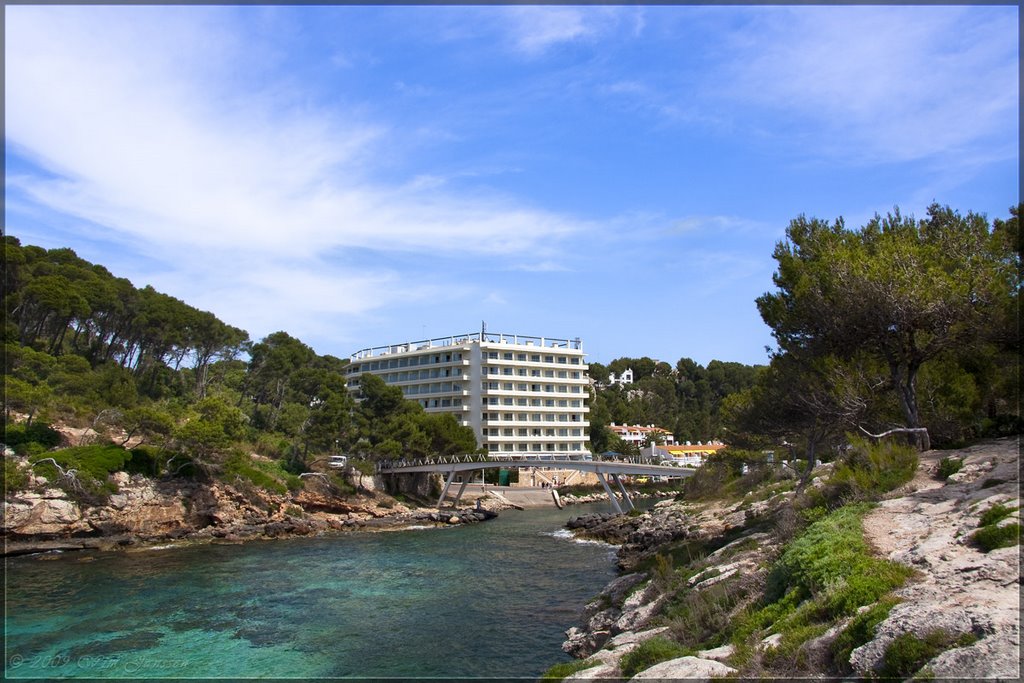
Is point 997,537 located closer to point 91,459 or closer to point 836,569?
point 836,569

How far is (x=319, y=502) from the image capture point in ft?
183

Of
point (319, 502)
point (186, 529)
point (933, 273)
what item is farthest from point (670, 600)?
point (319, 502)

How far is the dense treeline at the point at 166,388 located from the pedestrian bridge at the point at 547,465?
2.06m

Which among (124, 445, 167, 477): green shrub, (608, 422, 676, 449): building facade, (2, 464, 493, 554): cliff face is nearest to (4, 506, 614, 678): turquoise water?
(2, 464, 493, 554): cliff face

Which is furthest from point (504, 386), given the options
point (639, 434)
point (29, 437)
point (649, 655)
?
point (649, 655)

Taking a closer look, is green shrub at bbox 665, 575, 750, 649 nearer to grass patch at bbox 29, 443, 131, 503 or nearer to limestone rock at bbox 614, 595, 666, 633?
limestone rock at bbox 614, 595, 666, 633

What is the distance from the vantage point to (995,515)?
38.6ft

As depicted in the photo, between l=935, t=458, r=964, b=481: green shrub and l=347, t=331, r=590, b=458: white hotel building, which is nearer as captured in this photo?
l=935, t=458, r=964, b=481: green shrub

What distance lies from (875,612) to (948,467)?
979 centimetres

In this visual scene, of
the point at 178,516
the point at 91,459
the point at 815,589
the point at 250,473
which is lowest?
the point at 178,516

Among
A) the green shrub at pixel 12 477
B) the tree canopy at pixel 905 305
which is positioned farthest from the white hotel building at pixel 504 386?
the tree canopy at pixel 905 305

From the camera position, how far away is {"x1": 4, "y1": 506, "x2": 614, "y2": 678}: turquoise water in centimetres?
1897

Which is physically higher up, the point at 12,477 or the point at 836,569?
the point at 836,569

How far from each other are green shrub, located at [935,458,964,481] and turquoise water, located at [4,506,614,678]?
11.8 metres
